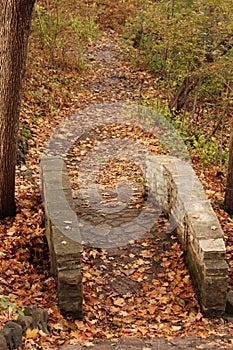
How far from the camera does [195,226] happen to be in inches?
240

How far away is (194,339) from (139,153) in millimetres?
5966

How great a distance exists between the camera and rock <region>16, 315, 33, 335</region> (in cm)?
451

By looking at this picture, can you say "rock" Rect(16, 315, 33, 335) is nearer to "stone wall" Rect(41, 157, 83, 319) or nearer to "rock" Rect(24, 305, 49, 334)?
"rock" Rect(24, 305, 49, 334)

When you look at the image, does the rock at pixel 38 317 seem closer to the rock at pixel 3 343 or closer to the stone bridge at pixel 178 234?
the stone bridge at pixel 178 234

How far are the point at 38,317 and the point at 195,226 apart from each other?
2.31 meters

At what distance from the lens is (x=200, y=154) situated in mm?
10750

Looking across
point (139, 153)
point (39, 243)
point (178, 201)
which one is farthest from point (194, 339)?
point (139, 153)

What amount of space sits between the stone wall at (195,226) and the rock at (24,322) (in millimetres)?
2173

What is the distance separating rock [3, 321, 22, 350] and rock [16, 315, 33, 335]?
221 mm

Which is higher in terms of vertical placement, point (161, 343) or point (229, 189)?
point (229, 189)

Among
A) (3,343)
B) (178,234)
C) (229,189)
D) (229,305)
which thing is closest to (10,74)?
(178,234)

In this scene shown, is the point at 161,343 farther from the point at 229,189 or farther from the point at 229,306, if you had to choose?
the point at 229,189

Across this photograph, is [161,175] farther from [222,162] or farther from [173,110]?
[173,110]

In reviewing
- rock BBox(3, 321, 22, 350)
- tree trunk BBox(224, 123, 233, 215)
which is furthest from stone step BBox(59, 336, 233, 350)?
tree trunk BBox(224, 123, 233, 215)
